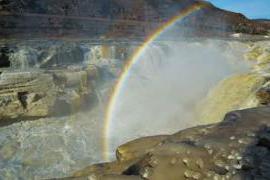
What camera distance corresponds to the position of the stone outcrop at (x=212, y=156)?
4.69 metres

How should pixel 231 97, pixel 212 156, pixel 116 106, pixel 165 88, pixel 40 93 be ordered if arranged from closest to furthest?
1. pixel 212 156
2. pixel 231 97
3. pixel 40 93
4. pixel 116 106
5. pixel 165 88

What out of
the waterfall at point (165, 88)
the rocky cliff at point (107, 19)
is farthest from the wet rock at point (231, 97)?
the rocky cliff at point (107, 19)

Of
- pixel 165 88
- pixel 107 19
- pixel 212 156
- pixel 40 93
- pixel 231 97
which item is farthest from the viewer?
pixel 107 19

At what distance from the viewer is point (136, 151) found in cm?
689

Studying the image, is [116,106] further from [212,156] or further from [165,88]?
[212,156]

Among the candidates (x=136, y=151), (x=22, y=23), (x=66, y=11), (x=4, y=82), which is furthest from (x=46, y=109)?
(x=66, y=11)

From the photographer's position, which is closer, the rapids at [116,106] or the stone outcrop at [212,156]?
the stone outcrop at [212,156]

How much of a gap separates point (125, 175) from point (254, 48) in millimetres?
16509

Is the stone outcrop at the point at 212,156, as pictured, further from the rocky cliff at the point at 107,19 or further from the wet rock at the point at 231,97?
the rocky cliff at the point at 107,19

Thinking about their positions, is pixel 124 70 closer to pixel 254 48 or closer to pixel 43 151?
pixel 43 151

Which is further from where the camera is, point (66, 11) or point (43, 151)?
point (66, 11)

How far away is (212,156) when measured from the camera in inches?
196

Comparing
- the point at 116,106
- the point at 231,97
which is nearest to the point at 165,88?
the point at 116,106

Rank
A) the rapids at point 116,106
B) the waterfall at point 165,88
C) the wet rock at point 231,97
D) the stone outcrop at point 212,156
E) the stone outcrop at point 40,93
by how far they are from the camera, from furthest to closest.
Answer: the stone outcrop at point 40,93, the waterfall at point 165,88, the wet rock at point 231,97, the rapids at point 116,106, the stone outcrop at point 212,156
